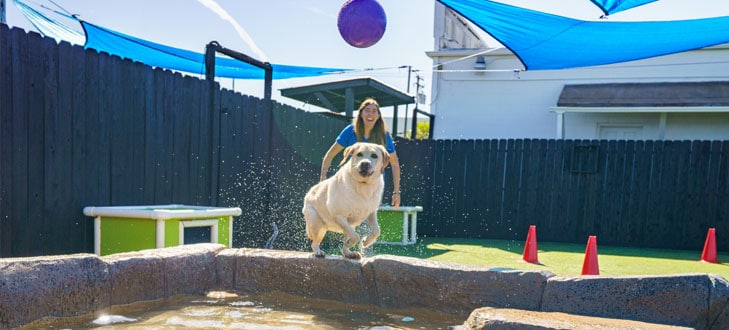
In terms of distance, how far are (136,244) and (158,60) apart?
21.3 ft

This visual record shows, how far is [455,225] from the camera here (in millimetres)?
11438

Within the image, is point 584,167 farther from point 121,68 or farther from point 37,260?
point 37,260

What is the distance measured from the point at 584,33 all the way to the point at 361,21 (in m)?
3.29

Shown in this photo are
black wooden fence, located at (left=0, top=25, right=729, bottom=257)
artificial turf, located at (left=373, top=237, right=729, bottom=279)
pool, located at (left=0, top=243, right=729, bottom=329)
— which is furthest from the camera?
artificial turf, located at (left=373, top=237, right=729, bottom=279)

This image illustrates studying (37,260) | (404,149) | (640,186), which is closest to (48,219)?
(37,260)

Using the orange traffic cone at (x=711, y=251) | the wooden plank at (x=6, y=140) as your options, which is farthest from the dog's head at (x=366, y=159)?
the orange traffic cone at (x=711, y=251)

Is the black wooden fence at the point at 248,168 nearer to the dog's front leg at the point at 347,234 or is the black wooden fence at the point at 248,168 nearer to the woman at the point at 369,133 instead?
the woman at the point at 369,133

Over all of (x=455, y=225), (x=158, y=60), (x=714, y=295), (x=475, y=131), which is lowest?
(x=455, y=225)

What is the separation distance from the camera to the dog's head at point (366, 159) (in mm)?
3846

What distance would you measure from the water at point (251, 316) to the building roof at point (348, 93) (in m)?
7.06

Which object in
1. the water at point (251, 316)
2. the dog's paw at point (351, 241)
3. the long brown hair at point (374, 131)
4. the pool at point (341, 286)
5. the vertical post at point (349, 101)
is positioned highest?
the vertical post at point (349, 101)

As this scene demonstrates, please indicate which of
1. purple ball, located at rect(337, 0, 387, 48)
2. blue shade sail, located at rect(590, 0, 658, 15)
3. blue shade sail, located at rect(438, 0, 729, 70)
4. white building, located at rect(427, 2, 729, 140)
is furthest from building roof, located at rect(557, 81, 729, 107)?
purple ball, located at rect(337, 0, 387, 48)

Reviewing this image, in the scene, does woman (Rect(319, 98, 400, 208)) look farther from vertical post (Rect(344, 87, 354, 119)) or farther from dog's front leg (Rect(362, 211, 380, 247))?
vertical post (Rect(344, 87, 354, 119))

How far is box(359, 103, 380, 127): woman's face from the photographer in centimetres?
486
